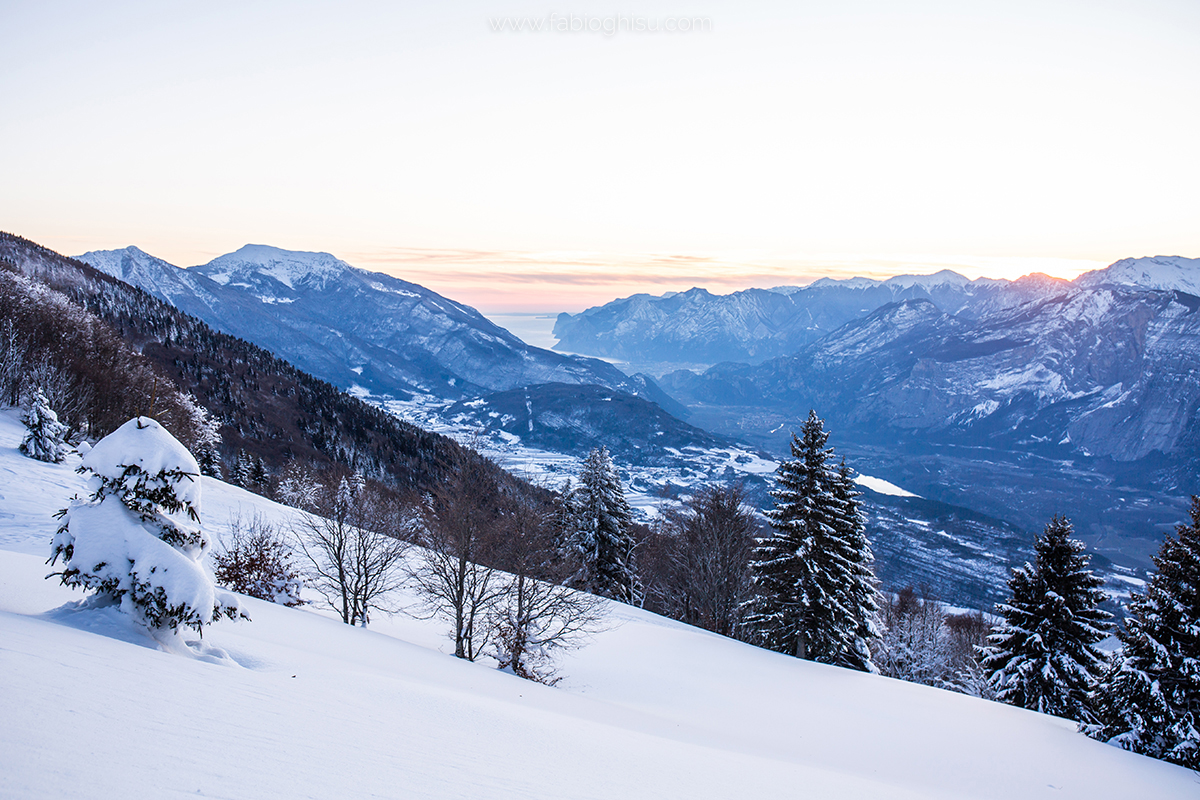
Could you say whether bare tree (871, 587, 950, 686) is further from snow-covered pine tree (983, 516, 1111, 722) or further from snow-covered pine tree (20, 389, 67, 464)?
snow-covered pine tree (20, 389, 67, 464)

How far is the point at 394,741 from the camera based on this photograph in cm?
660

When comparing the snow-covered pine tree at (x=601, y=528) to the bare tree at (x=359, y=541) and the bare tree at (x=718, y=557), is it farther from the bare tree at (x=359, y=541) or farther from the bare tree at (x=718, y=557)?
the bare tree at (x=359, y=541)

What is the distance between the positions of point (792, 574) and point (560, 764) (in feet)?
67.8

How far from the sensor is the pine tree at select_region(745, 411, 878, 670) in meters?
25.6

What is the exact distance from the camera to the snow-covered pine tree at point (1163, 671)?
15.6 m

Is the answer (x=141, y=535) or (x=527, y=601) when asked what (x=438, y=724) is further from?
(x=527, y=601)

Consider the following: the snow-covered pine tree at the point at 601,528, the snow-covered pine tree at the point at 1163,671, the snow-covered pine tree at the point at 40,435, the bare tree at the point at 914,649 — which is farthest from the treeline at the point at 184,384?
the snow-covered pine tree at the point at 1163,671

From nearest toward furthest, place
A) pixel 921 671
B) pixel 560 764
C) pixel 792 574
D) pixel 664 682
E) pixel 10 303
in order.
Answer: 1. pixel 560 764
2. pixel 664 682
3. pixel 792 574
4. pixel 10 303
5. pixel 921 671

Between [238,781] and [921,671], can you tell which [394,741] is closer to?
[238,781]

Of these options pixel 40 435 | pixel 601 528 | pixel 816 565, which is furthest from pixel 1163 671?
pixel 40 435

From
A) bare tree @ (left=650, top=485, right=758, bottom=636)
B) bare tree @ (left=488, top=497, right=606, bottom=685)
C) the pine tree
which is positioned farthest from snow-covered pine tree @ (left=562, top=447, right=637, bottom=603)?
bare tree @ (left=488, top=497, right=606, bottom=685)

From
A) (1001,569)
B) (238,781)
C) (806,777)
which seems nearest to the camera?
(238,781)

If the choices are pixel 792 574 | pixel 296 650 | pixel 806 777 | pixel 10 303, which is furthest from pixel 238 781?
pixel 10 303

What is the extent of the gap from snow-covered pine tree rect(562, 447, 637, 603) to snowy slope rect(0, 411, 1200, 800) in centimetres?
1304
